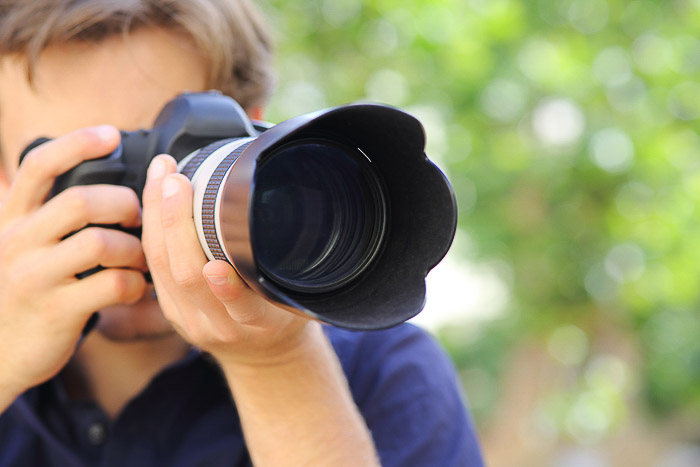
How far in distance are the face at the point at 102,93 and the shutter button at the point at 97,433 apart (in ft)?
0.35

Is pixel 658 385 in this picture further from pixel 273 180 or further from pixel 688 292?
pixel 273 180

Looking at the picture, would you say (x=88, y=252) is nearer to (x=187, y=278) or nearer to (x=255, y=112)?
(x=187, y=278)

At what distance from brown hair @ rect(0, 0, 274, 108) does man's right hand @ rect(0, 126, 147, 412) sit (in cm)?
16

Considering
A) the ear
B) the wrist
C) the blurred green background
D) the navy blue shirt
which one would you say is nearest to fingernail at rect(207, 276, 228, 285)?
the wrist

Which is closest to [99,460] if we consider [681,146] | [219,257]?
[219,257]

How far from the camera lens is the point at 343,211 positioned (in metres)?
0.62

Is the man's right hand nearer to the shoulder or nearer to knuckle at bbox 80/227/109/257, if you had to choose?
knuckle at bbox 80/227/109/257

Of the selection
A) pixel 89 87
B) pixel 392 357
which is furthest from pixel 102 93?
pixel 392 357

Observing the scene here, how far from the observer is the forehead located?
812mm

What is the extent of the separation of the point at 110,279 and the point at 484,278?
3.16m

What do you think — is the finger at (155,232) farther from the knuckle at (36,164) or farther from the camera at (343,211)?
the knuckle at (36,164)

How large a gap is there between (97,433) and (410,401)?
365 mm

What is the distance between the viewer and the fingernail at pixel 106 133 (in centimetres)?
73

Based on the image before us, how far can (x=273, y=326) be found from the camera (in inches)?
24.0
